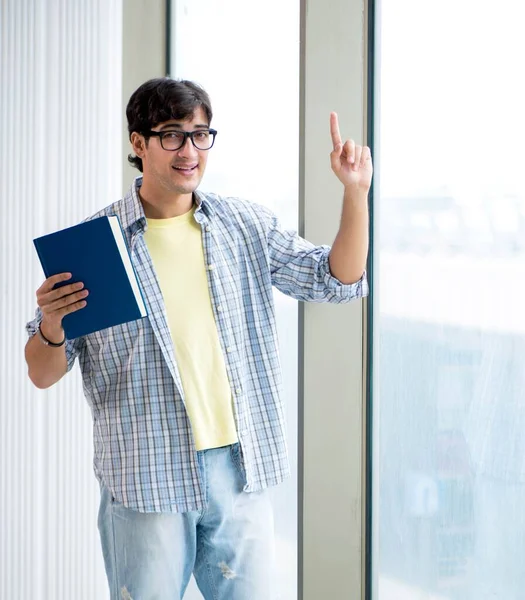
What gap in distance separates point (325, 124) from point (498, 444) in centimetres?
71

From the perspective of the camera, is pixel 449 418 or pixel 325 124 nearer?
pixel 449 418

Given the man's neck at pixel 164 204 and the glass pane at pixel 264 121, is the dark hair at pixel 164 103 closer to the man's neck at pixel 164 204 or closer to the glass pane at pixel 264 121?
the man's neck at pixel 164 204

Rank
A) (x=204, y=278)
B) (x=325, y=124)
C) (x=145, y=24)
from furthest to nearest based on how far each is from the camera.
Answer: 1. (x=145, y=24)
2. (x=325, y=124)
3. (x=204, y=278)

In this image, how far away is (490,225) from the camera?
135 centimetres

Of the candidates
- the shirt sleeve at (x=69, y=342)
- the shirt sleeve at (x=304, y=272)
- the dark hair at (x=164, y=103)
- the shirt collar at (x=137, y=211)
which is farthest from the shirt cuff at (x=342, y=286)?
the shirt sleeve at (x=69, y=342)

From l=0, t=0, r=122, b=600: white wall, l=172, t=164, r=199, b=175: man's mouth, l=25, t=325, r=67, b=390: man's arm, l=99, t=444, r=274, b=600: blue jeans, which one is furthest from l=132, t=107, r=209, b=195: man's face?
l=0, t=0, r=122, b=600: white wall

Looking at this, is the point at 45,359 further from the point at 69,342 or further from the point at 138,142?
the point at 138,142

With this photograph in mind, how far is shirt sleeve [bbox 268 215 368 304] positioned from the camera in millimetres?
1415

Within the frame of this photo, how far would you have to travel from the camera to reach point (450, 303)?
1.44 metres

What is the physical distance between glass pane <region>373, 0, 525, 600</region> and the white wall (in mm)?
977

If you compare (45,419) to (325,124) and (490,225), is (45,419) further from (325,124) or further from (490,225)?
(490,225)

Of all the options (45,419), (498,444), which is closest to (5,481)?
(45,419)

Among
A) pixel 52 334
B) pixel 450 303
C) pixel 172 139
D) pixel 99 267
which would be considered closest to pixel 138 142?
pixel 172 139

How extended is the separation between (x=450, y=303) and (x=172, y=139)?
22.8 inches
